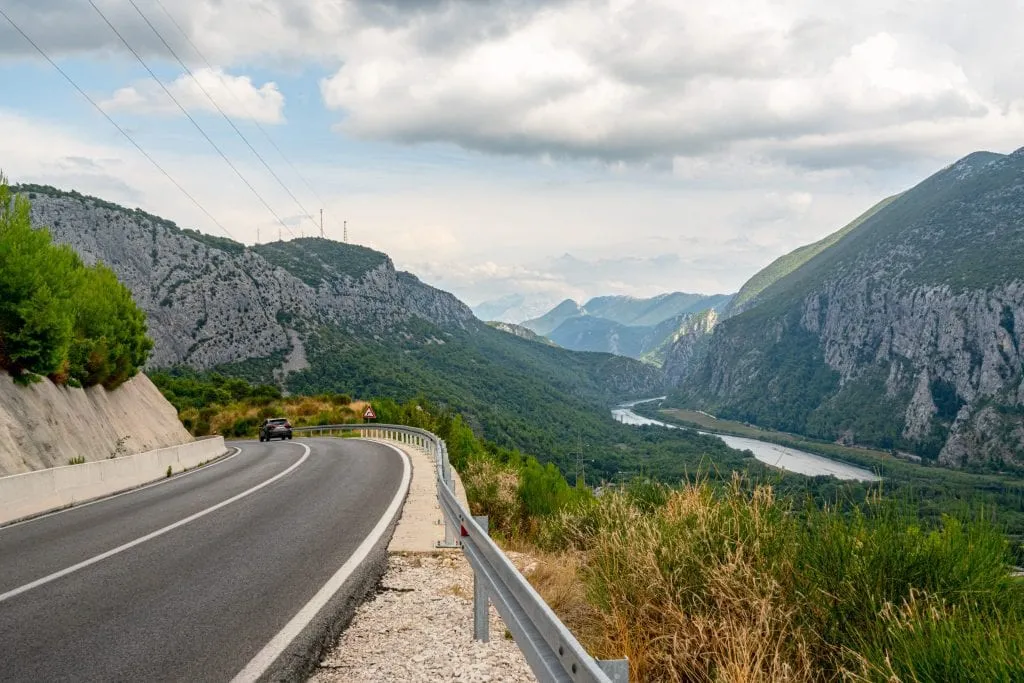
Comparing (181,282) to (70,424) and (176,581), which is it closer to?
(70,424)

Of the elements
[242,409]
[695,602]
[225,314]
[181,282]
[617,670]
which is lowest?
[242,409]

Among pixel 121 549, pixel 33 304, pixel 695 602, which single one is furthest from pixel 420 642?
pixel 33 304

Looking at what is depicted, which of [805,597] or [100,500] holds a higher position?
[805,597]

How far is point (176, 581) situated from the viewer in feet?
23.5

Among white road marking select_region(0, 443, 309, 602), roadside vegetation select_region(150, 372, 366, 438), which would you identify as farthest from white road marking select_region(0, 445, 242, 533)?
roadside vegetation select_region(150, 372, 366, 438)

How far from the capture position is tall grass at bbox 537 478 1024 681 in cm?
382

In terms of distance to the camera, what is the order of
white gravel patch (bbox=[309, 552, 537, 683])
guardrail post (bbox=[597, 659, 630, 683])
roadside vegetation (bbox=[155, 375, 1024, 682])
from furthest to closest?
white gravel patch (bbox=[309, 552, 537, 683]), roadside vegetation (bbox=[155, 375, 1024, 682]), guardrail post (bbox=[597, 659, 630, 683])

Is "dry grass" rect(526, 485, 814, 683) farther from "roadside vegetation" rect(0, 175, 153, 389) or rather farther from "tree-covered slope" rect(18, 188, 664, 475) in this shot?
"tree-covered slope" rect(18, 188, 664, 475)

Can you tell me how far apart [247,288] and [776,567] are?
151 m

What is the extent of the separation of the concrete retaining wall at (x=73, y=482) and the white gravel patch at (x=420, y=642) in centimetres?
801

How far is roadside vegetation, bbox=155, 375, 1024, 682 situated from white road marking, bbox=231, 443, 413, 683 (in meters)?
2.07

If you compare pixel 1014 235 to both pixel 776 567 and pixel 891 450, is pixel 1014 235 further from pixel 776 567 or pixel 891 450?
pixel 776 567

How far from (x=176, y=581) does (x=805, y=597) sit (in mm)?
5907

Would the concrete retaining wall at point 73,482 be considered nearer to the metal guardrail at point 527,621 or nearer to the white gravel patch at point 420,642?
the white gravel patch at point 420,642
